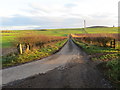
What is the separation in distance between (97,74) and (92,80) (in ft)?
3.50

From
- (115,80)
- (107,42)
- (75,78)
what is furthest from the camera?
(107,42)

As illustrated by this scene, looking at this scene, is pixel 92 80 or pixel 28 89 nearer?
pixel 28 89

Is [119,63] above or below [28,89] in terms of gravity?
above

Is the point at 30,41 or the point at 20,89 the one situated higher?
the point at 30,41

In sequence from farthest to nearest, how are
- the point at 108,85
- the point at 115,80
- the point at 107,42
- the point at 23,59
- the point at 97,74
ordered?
the point at 107,42, the point at 23,59, the point at 97,74, the point at 115,80, the point at 108,85

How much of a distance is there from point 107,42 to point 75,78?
14210 millimetres

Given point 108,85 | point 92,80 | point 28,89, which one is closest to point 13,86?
point 28,89

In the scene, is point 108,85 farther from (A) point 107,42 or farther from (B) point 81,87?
(A) point 107,42

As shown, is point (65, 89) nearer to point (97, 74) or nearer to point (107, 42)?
point (97, 74)

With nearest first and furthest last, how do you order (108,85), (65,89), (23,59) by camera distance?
(65,89)
(108,85)
(23,59)

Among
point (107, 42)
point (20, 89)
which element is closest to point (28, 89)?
point (20, 89)

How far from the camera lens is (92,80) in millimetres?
6348

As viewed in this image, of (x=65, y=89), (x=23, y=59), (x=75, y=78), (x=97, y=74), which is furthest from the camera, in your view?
(x=23, y=59)

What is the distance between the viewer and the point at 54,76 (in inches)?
280
